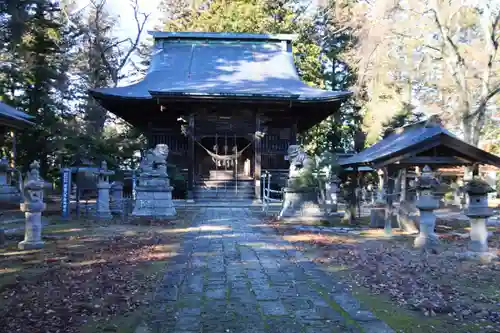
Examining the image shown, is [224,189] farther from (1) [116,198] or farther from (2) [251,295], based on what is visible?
(2) [251,295]

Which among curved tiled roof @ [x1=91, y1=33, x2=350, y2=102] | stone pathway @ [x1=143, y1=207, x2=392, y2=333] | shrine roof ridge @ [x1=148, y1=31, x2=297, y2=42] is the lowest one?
stone pathway @ [x1=143, y1=207, x2=392, y2=333]

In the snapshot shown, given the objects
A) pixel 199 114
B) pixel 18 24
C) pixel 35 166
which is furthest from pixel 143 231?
pixel 199 114

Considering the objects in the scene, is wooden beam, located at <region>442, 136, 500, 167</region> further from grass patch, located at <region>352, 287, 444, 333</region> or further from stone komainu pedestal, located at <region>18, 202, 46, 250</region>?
stone komainu pedestal, located at <region>18, 202, 46, 250</region>

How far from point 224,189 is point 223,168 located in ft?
12.3

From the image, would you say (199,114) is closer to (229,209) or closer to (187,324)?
(229,209)

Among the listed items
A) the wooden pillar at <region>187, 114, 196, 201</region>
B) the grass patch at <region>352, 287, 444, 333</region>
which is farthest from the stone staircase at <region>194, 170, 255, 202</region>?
the grass patch at <region>352, 287, 444, 333</region>

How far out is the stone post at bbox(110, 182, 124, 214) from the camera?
41.8 feet

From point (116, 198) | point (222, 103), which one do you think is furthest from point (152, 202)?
point (222, 103)

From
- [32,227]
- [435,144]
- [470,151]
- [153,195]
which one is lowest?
[32,227]

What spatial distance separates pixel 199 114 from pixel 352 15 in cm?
1510

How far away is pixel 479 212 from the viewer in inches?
268

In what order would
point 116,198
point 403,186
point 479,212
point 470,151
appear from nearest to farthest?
point 479,212 → point 470,151 → point 403,186 → point 116,198

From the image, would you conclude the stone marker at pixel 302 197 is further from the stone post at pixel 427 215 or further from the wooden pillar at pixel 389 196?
the stone post at pixel 427 215

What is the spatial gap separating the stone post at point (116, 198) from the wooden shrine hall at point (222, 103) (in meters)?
4.17
